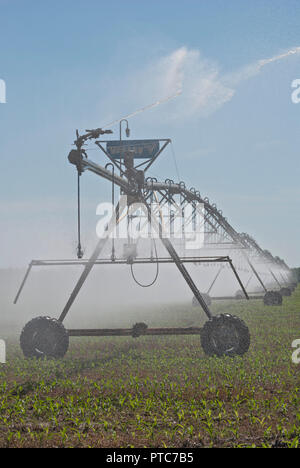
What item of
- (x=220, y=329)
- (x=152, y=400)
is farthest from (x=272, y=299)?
(x=152, y=400)

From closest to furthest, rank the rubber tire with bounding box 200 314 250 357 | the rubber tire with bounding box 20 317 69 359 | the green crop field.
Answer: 1. the green crop field
2. the rubber tire with bounding box 200 314 250 357
3. the rubber tire with bounding box 20 317 69 359

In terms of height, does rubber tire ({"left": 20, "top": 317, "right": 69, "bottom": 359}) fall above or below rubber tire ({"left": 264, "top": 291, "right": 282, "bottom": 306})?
above

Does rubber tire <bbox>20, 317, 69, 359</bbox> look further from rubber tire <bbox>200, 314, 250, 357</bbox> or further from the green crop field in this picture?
rubber tire <bbox>200, 314, 250, 357</bbox>

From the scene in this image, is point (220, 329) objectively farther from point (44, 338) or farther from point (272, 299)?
point (272, 299)

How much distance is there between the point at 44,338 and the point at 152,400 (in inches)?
170

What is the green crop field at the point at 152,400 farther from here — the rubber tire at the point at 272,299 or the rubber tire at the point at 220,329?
the rubber tire at the point at 272,299

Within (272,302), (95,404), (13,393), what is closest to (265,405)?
(95,404)

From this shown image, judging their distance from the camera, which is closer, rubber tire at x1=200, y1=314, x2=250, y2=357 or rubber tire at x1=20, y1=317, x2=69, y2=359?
rubber tire at x1=200, y1=314, x2=250, y2=357

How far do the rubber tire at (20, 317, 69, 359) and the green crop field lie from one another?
1.06ft

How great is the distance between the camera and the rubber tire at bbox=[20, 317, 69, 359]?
10.7 m

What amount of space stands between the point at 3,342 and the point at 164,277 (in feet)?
161

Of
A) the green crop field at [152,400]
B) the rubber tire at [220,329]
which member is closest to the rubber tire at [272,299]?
the green crop field at [152,400]

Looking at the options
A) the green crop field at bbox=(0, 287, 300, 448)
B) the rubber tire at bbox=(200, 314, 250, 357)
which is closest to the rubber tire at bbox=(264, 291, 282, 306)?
the green crop field at bbox=(0, 287, 300, 448)

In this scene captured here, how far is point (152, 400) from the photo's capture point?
7.20m
